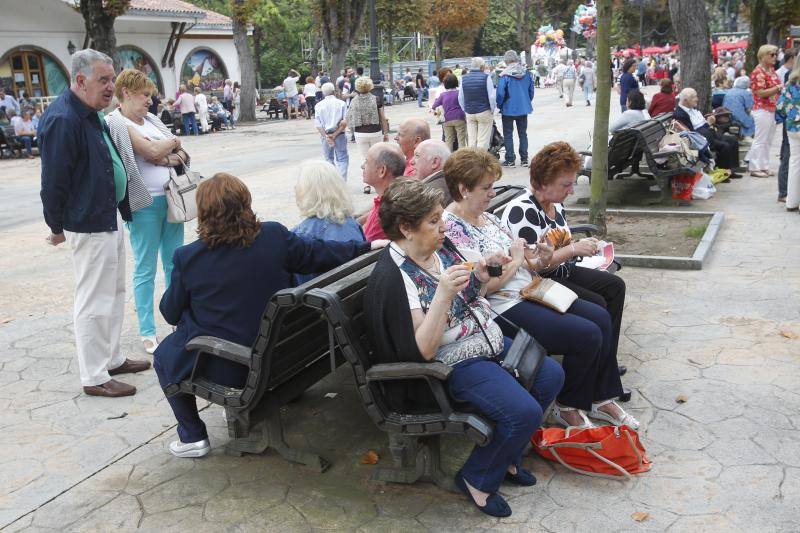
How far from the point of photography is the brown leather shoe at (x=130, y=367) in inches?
207

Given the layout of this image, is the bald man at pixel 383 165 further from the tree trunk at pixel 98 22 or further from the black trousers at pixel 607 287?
the tree trunk at pixel 98 22

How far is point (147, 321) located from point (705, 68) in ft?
35.5

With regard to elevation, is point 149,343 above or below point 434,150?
below

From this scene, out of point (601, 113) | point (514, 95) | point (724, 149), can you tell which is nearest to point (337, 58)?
point (514, 95)

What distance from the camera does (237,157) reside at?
19.1m

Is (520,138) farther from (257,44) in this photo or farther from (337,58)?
(257,44)

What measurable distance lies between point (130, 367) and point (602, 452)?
125 inches

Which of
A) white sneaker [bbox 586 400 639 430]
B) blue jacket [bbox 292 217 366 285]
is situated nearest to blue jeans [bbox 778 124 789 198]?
white sneaker [bbox 586 400 639 430]

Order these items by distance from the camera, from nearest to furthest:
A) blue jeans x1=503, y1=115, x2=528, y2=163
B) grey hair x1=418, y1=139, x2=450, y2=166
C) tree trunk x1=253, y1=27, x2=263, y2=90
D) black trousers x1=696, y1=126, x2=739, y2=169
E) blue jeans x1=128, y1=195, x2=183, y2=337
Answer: blue jeans x1=128, y1=195, x2=183, y2=337, grey hair x1=418, y1=139, x2=450, y2=166, black trousers x1=696, y1=126, x2=739, y2=169, blue jeans x1=503, y1=115, x2=528, y2=163, tree trunk x1=253, y1=27, x2=263, y2=90

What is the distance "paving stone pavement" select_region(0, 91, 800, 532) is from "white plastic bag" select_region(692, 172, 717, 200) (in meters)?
3.41

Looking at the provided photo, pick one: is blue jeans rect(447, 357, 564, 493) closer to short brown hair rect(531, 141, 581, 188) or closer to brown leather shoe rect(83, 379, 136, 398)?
short brown hair rect(531, 141, 581, 188)

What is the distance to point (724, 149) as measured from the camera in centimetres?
1183

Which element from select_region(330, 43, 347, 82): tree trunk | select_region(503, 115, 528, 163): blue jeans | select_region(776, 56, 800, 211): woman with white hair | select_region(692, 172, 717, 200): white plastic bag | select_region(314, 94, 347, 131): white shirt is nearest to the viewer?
select_region(776, 56, 800, 211): woman with white hair

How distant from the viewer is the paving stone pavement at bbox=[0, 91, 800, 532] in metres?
3.46
